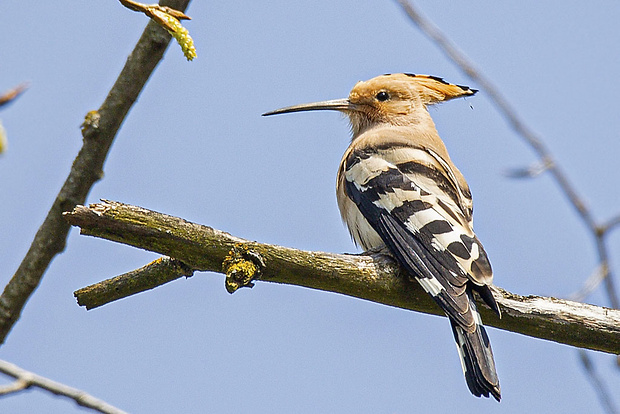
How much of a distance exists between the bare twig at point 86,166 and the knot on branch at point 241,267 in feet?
2.53

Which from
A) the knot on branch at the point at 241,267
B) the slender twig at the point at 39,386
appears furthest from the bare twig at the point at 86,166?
the slender twig at the point at 39,386

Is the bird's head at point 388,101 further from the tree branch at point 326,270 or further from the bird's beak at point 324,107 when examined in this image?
the tree branch at point 326,270

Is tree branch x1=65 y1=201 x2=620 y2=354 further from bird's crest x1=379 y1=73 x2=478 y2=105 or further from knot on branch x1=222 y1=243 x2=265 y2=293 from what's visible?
bird's crest x1=379 y1=73 x2=478 y2=105

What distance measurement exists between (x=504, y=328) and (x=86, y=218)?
4.82 feet

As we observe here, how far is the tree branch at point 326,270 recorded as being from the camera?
2.25m

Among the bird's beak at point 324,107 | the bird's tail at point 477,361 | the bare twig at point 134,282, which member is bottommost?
the bird's tail at point 477,361

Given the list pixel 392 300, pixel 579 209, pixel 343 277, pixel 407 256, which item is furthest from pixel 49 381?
pixel 579 209

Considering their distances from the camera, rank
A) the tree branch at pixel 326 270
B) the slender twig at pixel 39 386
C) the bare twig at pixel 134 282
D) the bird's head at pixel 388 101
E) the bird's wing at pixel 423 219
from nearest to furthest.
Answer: the slender twig at pixel 39 386, the tree branch at pixel 326 270, the bare twig at pixel 134 282, the bird's wing at pixel 423 219, the bird's head at pixel 388 101

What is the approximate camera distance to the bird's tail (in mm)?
2709

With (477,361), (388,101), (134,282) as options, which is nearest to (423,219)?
(477,361)

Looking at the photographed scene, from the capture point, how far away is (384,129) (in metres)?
4.45

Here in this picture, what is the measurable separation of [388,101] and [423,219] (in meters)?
1.52

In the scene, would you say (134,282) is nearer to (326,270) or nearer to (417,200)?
(326,270)

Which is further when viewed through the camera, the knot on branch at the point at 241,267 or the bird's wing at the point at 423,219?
the bird's wing at the point at 423,219
